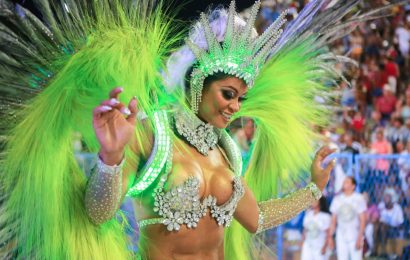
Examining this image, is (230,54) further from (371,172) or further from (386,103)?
(386,103)

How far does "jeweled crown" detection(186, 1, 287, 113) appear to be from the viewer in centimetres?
267

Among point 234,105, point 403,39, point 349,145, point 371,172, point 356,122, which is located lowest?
point 234,105

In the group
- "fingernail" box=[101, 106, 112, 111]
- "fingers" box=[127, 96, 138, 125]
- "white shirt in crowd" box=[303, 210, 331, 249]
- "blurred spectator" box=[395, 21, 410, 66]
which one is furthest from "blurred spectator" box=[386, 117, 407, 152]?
"fingernail" box=[101, 106, 112, 111]

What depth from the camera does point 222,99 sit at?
8.71 feet

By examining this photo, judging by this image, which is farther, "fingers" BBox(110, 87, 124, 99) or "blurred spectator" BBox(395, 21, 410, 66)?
"blurred spectator" BBox(395, 21, 410, 66)

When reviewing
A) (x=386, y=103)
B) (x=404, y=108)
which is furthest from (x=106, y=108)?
(x=386, y=103)

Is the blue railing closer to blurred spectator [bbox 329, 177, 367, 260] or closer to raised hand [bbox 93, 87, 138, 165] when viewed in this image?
blurred spectator [bbox 329, 177, 367, 260]

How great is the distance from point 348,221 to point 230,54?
3380 mm

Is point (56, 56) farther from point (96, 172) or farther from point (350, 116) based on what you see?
point (350, 116)

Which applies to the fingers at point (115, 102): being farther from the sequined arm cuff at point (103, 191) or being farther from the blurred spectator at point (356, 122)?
the blurred spectator at point (356, 122)

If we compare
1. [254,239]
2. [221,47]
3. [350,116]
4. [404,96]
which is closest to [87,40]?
[221,47]

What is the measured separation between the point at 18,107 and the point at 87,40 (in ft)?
1.10

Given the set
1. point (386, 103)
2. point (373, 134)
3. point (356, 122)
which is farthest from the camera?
point (386, 103)

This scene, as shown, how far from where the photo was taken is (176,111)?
2695 mm
